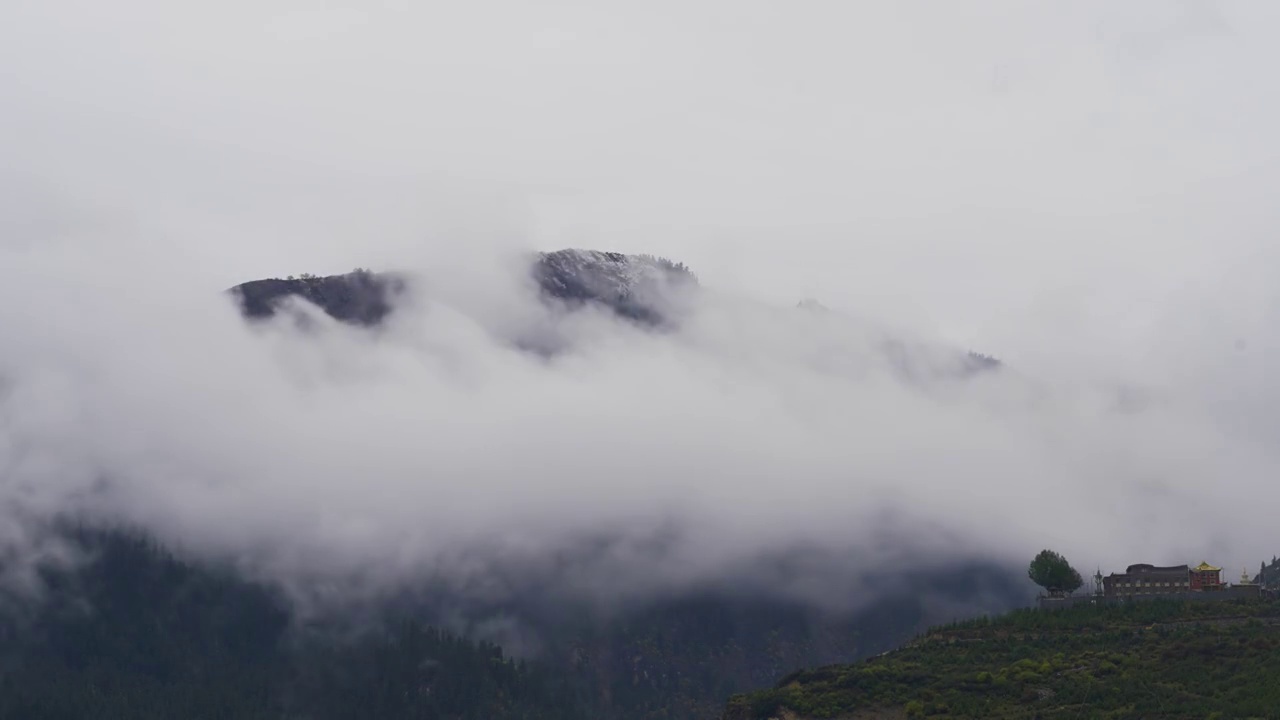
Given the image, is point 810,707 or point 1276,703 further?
point 810,707

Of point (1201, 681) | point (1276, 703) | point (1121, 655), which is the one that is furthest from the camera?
point (1121, 655)

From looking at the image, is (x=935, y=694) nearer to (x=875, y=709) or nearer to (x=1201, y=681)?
(x=875, y=709)

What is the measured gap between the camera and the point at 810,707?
656 feet

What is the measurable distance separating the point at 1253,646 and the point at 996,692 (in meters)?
26.2

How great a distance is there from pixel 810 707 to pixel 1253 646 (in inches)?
1777

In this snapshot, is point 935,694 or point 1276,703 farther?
point 935,694

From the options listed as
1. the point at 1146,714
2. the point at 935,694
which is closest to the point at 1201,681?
the point at 1146,714

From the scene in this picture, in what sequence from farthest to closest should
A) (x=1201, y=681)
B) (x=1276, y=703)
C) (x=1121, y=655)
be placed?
(x=1121, y=655)
(x=1201, y=681)
(x=1276, y=703)

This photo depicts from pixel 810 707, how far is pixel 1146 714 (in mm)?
36286

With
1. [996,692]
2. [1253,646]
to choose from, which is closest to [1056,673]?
[996,692]

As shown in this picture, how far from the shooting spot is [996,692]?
193 m

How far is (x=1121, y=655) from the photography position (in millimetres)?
197750

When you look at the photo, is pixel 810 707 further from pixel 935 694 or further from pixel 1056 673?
pixel 1056 673

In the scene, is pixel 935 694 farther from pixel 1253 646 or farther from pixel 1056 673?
pixel 1253 646
